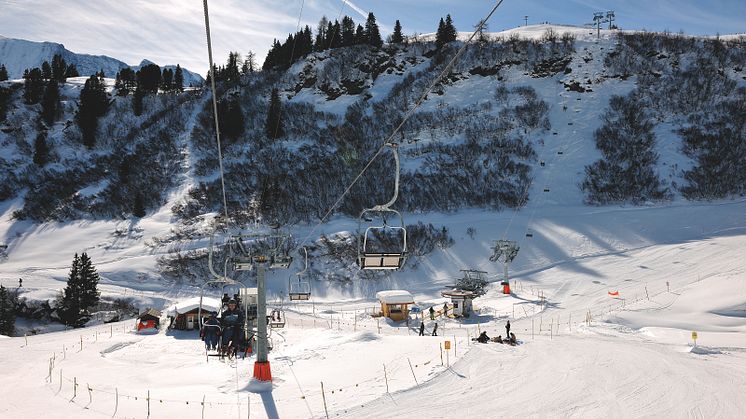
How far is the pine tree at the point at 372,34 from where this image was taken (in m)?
97.4

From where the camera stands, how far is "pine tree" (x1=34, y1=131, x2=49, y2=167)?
6594cm

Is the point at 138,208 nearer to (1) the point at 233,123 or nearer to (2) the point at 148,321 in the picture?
(1) the point at 233,123

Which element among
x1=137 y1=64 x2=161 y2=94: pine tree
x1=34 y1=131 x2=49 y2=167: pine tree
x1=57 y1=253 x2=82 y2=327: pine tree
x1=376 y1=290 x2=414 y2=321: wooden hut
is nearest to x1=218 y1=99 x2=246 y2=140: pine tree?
x1=34 y1=131 x2=49 y2=167: pine tree

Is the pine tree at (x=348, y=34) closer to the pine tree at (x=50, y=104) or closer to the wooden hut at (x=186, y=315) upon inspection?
the pine tree at (x=50, y=104)

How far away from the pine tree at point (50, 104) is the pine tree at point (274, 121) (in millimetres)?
32859

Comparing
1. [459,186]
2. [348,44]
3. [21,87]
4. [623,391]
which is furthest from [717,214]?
[21,87]

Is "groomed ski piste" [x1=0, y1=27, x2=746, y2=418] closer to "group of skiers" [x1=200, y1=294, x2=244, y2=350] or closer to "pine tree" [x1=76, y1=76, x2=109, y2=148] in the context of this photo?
"group of skiers" [x1=200, y1=294, x2=244, y2=350]

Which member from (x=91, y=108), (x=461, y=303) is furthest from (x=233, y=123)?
(x=461, y=303)

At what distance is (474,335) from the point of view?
26.8 m

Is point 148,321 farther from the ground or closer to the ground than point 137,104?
closer to the ground

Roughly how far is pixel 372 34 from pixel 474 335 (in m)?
83.0

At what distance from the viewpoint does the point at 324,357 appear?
21.5 m

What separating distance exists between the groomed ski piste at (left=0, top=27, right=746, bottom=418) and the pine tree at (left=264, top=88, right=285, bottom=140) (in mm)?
20941

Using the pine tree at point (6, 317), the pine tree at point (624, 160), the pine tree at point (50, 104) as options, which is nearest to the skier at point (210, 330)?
the pine tree at point (6, 317)
